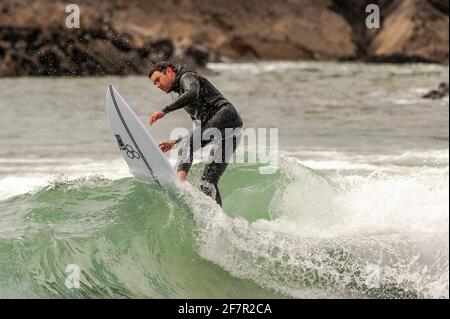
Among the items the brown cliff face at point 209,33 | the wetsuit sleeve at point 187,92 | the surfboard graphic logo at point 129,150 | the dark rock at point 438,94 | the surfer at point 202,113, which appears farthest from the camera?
the brown cliff face at point 209,33

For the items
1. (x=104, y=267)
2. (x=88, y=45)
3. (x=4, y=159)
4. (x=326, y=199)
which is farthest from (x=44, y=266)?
(x=88, y=45)

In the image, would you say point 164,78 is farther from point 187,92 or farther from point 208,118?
point 208,118

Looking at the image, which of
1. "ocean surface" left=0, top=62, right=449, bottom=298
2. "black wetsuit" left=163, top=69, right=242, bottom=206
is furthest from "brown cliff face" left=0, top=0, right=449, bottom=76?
"black wetsuit" left=163, top=69, right=242, bottom=206

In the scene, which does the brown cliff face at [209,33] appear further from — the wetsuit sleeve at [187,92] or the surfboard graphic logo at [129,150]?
the wetsuit sleeve at [187,92]

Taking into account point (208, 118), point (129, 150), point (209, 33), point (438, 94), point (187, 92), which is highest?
point (187, 92)

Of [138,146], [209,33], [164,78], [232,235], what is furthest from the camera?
[209,33]

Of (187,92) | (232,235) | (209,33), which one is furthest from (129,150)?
(209,33)

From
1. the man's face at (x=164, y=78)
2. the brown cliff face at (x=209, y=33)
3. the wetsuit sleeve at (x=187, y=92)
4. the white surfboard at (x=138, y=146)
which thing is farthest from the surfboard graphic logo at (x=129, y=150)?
the brown cliff face at (x=209, y=33)

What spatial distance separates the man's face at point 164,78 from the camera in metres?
8.23

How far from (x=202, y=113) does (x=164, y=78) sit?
0.55 metres

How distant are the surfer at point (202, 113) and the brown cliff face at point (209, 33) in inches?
1078

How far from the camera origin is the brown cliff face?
119 ft

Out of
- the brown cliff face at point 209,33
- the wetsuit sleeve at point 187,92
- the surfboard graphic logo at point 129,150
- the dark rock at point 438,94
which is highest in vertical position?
the wetsuit sleeve at point 187,92

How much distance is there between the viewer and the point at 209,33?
2473 inches
